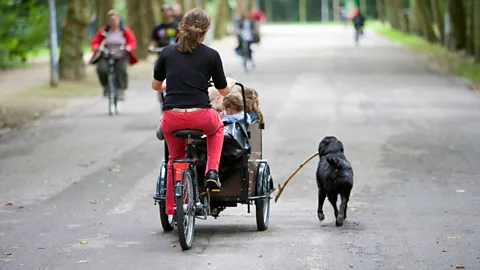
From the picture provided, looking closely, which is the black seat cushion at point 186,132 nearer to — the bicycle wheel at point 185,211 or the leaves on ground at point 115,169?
the bicycle wheel at point 185,211

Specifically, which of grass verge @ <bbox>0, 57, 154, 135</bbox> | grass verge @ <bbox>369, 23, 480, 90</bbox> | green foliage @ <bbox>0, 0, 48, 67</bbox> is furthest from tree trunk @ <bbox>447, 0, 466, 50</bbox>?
green foliage @ <bbox>0, 0, 48, 67</bbox>

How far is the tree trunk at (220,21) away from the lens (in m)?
62.2

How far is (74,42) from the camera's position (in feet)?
92.9

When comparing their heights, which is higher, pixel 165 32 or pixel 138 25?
pixel 165 32

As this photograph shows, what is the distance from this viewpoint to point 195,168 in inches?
320

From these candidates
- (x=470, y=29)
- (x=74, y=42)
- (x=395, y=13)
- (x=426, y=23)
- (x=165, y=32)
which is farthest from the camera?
(x=395, y=13)

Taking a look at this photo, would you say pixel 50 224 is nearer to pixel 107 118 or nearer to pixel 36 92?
pixel 107 118

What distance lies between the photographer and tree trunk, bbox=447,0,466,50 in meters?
36.8

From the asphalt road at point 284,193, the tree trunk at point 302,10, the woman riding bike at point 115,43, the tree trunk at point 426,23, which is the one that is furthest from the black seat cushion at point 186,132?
the tree trunk at point 302,10

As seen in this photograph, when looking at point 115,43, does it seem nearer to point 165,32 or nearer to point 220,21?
point 165,32

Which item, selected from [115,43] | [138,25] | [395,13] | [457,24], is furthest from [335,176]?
[395,13]

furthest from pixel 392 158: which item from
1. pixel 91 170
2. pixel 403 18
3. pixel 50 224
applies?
pixel 403 18

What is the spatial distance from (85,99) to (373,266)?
17462 millimetres

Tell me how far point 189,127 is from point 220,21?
57.2 meters
